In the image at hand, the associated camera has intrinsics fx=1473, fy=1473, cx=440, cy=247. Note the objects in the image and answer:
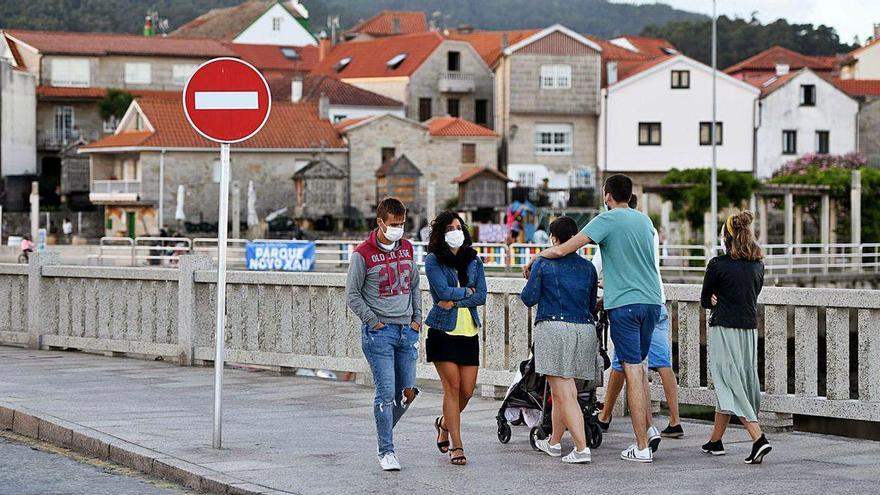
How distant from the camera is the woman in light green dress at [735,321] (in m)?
10.9

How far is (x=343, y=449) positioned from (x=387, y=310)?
53.2 inches

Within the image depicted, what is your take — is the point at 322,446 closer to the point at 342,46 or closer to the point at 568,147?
the point at 568,147

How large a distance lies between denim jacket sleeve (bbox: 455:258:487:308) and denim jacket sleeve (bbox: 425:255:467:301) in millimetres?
46

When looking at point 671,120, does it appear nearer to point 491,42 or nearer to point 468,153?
point 468,153

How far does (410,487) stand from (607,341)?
4183 mm

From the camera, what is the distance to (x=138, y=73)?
288ft

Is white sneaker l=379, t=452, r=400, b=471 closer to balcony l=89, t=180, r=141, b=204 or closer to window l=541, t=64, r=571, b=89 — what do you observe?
balcony l=89, t=180, r=141, b=204

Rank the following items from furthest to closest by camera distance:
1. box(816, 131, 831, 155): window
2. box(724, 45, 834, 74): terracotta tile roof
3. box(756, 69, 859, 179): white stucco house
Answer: box(724, 45, 834, 74): terracotta tile roof → box(816, 131, 831, 155): window → box(756, 69, 859, 179): white stucco house

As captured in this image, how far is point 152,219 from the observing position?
71.4 meters

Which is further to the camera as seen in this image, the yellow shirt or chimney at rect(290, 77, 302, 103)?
chimney at rect(290, 77, 302, 103)

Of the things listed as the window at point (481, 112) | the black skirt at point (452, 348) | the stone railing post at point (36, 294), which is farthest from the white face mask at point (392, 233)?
the window at point (481, 112)

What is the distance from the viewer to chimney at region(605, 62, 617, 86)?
7807 cm

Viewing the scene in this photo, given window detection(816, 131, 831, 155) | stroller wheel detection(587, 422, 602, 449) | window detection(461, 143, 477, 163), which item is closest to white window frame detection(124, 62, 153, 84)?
window detection(461, 143, 477, 163)

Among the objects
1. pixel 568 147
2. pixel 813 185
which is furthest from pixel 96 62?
pixel 813 185
